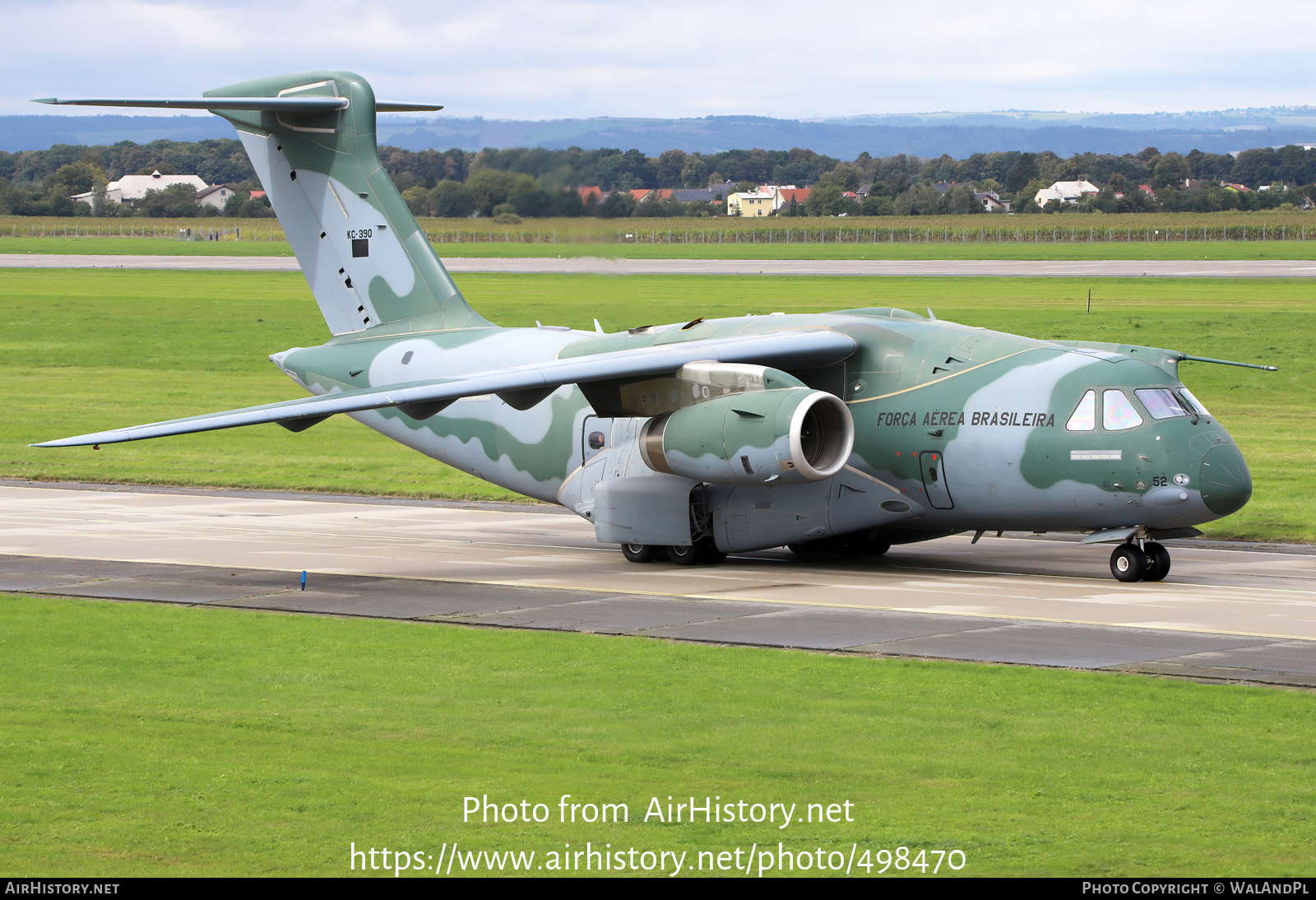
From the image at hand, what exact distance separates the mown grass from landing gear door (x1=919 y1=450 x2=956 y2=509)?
20.8ft

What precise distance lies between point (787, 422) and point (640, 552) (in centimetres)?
406

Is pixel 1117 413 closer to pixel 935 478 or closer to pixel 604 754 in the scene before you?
pixel 935 478

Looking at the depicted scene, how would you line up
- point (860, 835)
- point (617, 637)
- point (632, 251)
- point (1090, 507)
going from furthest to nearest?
point (632, 251), point (1090, 507), point (617, 637), point (860, 835)

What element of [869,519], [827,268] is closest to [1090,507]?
[869,519]

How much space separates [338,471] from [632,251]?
12789mm

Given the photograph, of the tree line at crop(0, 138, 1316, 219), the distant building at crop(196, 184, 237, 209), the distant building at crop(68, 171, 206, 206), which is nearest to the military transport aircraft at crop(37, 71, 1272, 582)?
the tree line at crop(0, 138, 1316, 219)

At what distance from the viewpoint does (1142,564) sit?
67.2 ft

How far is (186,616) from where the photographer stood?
58.8ft

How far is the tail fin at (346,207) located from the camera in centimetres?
2538

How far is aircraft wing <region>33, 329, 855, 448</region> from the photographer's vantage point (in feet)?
65.2

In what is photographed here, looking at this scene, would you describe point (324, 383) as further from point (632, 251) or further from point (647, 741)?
point (647, 741)

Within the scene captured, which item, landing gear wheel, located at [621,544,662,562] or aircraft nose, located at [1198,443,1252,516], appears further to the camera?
landing gear wheel, located at [621,544,662,562]

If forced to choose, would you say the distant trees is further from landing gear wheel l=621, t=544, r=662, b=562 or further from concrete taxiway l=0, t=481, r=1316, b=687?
landing gear wheel l=621, t=544, r=662, b=562

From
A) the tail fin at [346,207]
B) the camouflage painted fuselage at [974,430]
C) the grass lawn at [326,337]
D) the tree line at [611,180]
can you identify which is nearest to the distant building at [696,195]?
the tree line at [611,180]
